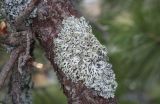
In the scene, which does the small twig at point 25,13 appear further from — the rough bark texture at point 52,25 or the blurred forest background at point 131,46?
the blurred forest background at point 131,46

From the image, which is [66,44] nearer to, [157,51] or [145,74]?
[157,51]

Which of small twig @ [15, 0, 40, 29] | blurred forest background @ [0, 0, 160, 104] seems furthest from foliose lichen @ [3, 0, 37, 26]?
blurred forest background @ [0, 0, 160, 104]

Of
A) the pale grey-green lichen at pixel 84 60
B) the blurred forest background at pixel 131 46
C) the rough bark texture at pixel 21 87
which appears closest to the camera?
the pale grey-green lichen at pixel 84 60

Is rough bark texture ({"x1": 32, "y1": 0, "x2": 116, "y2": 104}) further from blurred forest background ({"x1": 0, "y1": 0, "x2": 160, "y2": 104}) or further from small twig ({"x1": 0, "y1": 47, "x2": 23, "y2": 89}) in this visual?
blurred forest background ({"x1": 0, "y1": 0, "x2": 160, "y2": 104})

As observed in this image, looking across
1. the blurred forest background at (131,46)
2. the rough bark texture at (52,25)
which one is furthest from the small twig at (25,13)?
the blurred forest background at (131,46)

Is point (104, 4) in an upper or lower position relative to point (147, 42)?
upper

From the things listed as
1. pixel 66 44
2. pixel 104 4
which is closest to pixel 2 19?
pixel 66 44

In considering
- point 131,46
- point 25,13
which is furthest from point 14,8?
point 131,46
